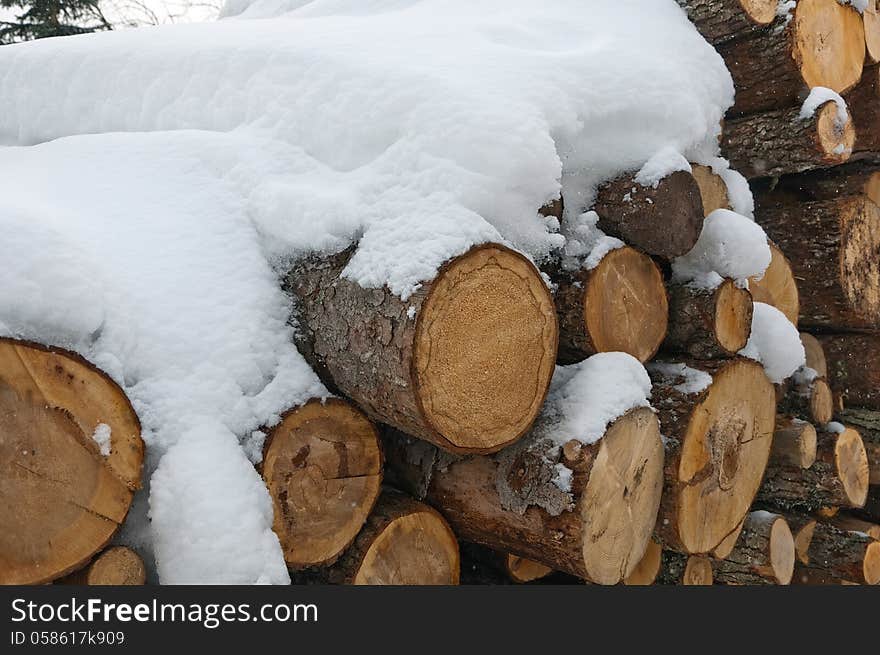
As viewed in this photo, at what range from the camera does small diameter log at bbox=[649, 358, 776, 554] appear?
1.71m

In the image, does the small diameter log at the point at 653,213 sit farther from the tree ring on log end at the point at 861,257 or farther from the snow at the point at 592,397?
the tree ring on log end at the point at 861,257

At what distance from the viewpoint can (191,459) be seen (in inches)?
53.5

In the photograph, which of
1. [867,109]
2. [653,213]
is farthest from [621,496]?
[867,109]

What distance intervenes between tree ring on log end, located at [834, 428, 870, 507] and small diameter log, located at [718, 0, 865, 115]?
49.6 inches

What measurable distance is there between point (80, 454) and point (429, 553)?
817mm

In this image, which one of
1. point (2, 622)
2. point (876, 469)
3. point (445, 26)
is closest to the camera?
point (2, 622)

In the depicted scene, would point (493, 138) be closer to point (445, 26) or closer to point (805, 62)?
point (445, 26)

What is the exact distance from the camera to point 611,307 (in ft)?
5.73

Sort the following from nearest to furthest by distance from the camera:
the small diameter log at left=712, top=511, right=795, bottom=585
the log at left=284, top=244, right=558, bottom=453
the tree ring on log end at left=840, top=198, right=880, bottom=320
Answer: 1. the log at left=284, top=244, right=558, bottom=453
2. the small diameter log at left=712, top=511, right=795, bottom=585
3. the tree ring on log end at left=840, top=198, right=880, bottom=320

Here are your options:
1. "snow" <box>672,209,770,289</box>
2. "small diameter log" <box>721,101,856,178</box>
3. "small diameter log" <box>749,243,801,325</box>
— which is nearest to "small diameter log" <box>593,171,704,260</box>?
"snow" <box>672,209,770,289</box>

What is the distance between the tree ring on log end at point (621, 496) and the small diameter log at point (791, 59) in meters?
1.47

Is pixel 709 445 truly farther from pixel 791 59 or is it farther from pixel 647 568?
pixel 791 59

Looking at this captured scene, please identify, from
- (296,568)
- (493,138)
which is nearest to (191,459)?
(296,568)

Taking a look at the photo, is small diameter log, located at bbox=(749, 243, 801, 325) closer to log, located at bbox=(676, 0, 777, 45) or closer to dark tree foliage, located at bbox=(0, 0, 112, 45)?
log, located at bbox=(676, 0, 777, 45)
